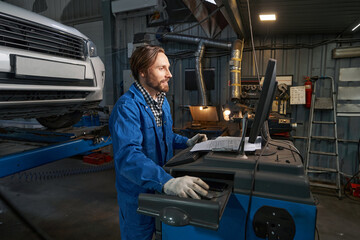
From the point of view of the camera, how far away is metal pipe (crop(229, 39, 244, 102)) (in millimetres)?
3506

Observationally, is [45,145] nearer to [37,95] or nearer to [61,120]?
[61,120]

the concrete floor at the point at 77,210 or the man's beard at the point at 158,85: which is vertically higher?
the man's beard at the point at 158,85

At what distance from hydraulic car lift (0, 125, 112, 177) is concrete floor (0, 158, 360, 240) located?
2.90 ft

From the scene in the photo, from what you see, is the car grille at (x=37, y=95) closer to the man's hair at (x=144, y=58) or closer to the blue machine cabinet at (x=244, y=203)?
the man's hair at (x=144, y=58)

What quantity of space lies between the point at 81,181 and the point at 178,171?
336 centimetres

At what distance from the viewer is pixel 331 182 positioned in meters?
3.71

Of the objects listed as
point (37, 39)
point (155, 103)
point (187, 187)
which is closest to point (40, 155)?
point (37, 39)

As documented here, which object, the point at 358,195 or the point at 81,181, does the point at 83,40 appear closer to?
the point at 81,181

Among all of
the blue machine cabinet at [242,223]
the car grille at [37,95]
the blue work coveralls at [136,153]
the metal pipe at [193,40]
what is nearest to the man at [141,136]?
the blue work coveralls at [136,153]

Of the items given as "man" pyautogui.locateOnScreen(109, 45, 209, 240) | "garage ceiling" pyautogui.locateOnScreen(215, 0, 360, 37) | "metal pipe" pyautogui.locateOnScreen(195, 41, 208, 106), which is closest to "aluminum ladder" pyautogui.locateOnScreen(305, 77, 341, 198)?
"garage ceiling" pyautogui.locateOnScreen(215, 0, 360, 37)

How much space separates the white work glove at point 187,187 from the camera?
2.56ft

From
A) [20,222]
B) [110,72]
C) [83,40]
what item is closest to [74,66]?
[83,40]

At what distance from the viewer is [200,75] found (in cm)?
395

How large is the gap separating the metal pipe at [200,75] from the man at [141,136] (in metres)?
2.41
